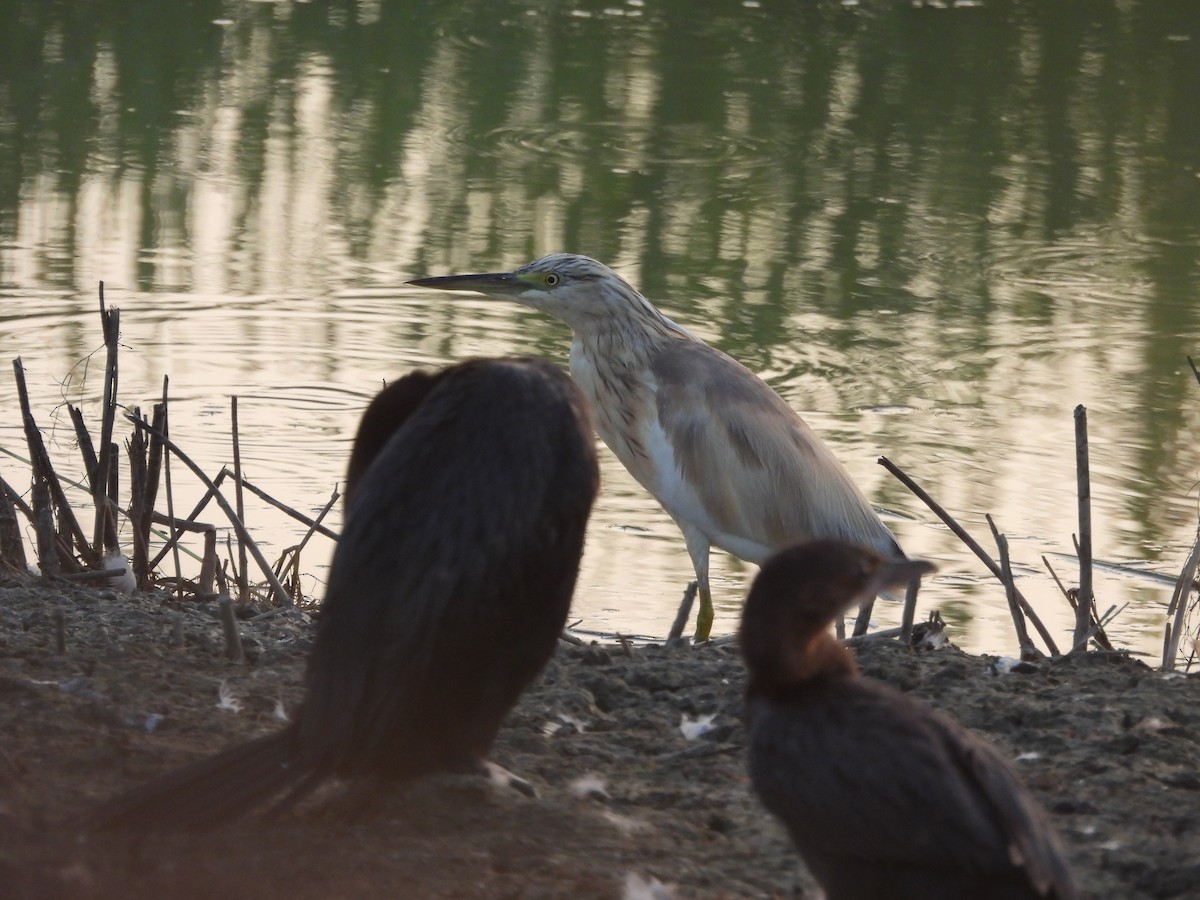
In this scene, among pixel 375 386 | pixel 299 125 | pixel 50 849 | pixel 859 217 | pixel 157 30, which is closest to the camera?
pixel 50 849

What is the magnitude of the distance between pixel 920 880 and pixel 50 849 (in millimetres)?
1621

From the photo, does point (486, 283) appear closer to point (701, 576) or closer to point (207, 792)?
point (701, 576)

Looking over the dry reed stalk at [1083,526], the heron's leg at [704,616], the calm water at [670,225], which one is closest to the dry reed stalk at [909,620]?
the dry reed stalk at [1083,526]

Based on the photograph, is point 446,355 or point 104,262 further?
point 104,262

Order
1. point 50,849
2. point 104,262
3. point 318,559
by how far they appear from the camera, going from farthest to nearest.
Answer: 1. point 104,262
2. point 318,559
3. point 50,849

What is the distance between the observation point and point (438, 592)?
12.2 feet

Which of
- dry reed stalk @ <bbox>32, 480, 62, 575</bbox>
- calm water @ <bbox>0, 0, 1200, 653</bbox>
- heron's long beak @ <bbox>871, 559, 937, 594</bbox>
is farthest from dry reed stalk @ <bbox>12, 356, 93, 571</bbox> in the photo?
heron's long beak @ <bbox>871, 559, 937, 594</bbox>

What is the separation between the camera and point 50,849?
11.3 feet

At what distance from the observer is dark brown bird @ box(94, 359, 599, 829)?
146 inches

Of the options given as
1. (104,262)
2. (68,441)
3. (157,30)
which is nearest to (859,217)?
(104,262)

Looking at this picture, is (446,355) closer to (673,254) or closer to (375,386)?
(375,386)

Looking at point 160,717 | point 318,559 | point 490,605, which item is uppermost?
point 490,605

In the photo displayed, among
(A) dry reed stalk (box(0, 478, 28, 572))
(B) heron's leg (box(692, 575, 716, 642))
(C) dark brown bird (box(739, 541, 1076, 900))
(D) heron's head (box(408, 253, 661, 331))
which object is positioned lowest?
(B) heron's leg (box(692, 575, 716, 642))

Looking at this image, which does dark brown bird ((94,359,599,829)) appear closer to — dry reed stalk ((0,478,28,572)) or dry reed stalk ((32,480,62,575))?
dry reed stalk ((32,480,62,575))
